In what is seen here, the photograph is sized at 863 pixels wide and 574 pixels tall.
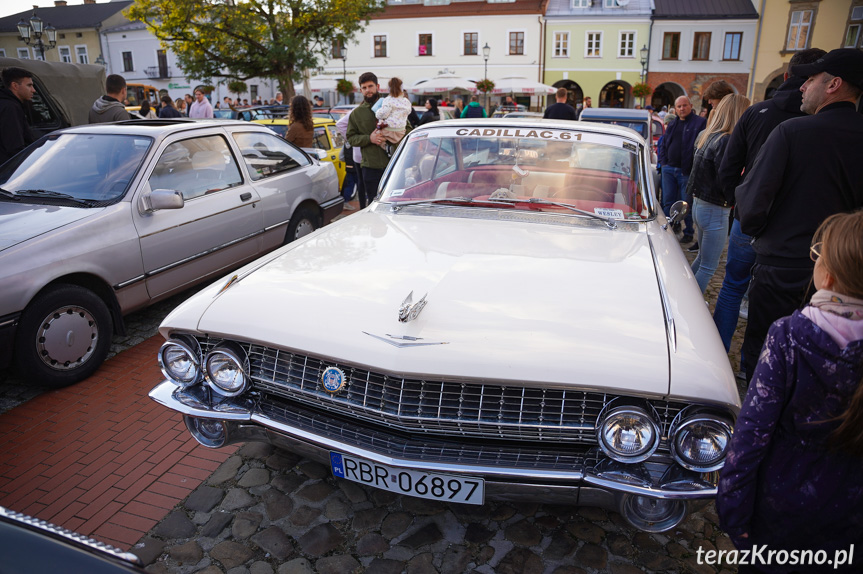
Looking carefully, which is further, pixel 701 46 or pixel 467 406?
pixel 701 46

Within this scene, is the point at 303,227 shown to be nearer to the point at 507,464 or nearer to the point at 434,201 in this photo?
the point at 434,201

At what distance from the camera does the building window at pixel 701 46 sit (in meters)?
38.9

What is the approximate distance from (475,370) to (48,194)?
4148 mm

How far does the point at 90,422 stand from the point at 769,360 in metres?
3.86

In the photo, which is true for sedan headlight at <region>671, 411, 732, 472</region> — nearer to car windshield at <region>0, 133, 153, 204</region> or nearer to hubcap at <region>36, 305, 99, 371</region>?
hubcap at <region>36, 305, 99, 371</region>

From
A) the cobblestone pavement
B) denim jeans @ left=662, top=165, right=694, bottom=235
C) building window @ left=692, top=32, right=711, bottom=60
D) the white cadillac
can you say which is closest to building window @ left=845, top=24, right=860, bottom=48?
building window @ left=692, top=32, right=711, bottom=60

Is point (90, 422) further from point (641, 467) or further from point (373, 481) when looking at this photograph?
point (641, 467)

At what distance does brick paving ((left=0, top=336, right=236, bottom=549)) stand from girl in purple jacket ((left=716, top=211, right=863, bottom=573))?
8.65 ft

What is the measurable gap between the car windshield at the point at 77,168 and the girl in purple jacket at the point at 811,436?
15.2 feet

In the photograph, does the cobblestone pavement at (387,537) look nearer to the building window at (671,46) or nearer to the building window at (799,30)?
the building window at (799,30)

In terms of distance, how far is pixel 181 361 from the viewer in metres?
2.72

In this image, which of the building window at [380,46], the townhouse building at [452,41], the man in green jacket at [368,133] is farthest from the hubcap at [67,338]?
the building window at [380,46]

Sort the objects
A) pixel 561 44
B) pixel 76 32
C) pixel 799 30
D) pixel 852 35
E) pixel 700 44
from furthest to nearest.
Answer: pixel 76 32, pixel 561 44, pixel 700 44, pixel 799 30, pixel 852 35

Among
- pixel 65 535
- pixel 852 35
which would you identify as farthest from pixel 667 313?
pixel 852 35
